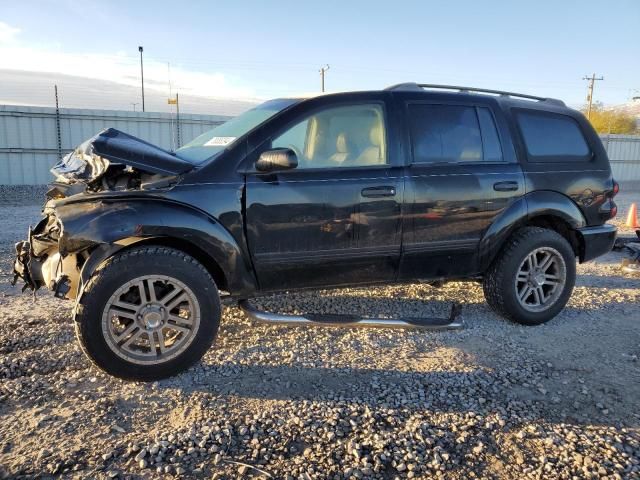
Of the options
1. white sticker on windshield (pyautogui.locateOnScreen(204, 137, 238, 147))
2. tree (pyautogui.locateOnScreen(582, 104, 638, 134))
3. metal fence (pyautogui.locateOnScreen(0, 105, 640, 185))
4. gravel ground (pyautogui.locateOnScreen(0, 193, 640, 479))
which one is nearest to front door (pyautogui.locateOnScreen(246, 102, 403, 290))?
white sticker on windshield (pyautogui.locateOnScreen(204, 137, 238, 147))

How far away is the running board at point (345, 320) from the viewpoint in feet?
12.5

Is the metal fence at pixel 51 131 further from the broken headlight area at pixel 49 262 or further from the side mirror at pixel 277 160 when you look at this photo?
the side mirror at pixel 277 160

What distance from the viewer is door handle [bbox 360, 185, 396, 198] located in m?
3.85

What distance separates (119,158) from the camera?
3326mm

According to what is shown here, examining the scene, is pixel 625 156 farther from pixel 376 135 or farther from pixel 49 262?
pixel 49 262

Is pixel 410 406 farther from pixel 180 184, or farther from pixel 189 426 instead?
pixel 180 184

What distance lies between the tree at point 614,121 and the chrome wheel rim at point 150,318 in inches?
2184

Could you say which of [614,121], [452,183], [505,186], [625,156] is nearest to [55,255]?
[452,183]

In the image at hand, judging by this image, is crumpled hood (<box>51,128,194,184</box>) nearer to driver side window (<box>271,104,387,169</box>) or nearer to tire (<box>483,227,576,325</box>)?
driver side window (<box>271,104,387,169</box>)

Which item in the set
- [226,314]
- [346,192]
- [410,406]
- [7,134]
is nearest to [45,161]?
[7,134]

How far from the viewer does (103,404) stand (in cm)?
303

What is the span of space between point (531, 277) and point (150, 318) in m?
3.28

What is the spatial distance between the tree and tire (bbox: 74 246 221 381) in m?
55.4

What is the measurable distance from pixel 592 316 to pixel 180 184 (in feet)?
13.1
